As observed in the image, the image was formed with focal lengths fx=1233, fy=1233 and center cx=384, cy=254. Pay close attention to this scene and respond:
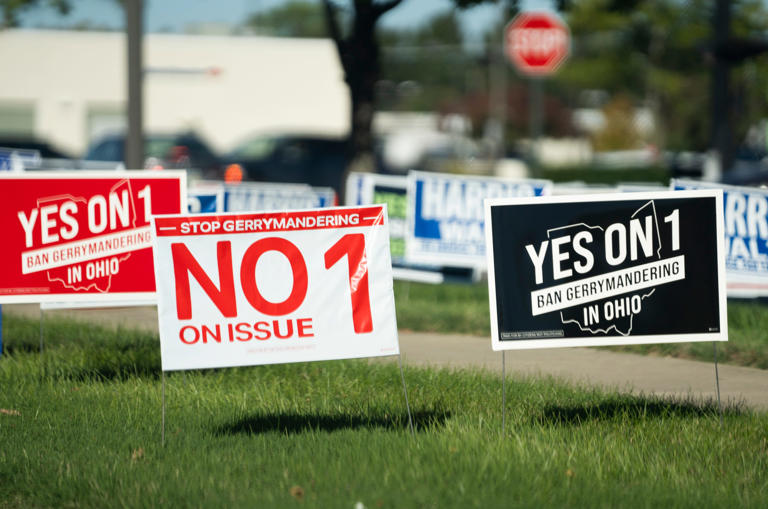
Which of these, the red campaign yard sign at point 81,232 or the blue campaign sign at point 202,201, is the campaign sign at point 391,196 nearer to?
the blue campaign sign at point 202,201

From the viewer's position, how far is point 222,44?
185 feet

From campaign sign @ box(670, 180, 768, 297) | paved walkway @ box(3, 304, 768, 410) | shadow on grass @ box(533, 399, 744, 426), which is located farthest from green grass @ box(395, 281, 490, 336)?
shadow on grass @ box(533, 399, 744, 426)

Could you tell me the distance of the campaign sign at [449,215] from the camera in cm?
1304

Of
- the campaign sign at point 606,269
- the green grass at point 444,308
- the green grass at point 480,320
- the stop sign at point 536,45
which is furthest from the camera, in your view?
the stop sign at point 536,45

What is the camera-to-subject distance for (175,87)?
55.6m

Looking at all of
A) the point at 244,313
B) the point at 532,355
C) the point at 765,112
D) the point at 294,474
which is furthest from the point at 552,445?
the point at 765,112

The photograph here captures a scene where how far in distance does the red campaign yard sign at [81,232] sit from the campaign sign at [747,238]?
17.5 ft

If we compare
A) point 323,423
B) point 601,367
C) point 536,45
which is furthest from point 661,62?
point 323,423

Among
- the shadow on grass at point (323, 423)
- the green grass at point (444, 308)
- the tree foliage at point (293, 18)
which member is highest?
the tree foliage at point (293, 18)

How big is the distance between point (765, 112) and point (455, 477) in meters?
38.7

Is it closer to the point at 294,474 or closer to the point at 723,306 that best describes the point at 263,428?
the point at 294,474

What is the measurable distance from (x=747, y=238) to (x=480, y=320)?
255 centimetres

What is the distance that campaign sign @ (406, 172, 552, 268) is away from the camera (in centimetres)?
1304

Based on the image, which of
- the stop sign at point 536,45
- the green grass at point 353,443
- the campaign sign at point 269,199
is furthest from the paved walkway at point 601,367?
the stop sign at point 536,45
